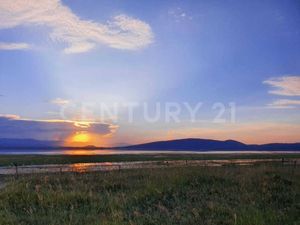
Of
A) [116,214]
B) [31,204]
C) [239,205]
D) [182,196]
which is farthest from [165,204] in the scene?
[31,204]

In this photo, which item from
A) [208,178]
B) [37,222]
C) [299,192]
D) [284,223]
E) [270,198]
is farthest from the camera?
[208,178]

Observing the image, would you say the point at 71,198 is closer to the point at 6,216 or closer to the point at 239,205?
the point at 6,216

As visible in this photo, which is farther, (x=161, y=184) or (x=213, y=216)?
(x=161, y=184)

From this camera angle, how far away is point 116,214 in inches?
386

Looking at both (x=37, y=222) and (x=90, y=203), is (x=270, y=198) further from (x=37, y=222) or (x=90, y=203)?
(x=37, y=222)

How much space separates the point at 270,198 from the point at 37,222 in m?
7.23

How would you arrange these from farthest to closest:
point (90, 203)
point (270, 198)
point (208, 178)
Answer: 1. point (208, 178)
2. point (270, 198)
3. point (90, 203)

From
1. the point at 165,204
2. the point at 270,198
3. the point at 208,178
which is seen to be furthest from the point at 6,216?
the point at 208,178

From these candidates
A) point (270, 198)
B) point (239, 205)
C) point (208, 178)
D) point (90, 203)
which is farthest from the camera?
point (208, 178)

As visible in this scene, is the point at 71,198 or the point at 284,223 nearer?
the point at 284,223

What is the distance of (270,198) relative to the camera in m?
13.3

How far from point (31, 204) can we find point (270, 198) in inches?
289

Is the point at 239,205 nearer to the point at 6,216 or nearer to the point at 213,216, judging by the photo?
the point at 213,216

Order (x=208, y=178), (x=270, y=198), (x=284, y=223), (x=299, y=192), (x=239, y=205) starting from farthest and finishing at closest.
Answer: (x=208, y=178) < (x=299, y=192) < (x=270, y=198) < (x=239, y=205) < (x=284, y=223)
